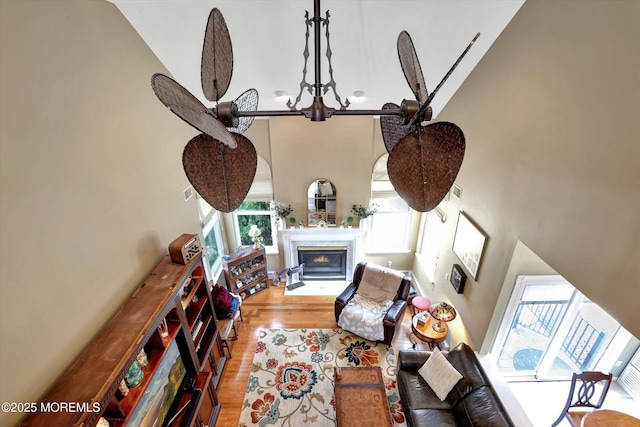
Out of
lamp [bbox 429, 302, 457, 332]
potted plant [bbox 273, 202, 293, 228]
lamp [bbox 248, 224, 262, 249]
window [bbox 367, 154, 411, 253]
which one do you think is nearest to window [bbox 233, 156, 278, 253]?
potted plant [bbox 273, 202, 293, 228]

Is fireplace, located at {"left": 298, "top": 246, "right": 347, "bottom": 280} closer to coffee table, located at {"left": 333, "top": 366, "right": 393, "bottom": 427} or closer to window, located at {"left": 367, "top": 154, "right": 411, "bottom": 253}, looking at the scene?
window, located at {"left": 367, "top": 154, "right": 411, "bottom": 253}

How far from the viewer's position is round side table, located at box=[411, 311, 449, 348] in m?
4.14

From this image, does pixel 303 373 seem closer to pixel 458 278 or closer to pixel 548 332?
pixel 458 278

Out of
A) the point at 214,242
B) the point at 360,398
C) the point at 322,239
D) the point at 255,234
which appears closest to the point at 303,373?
the point at 360,398

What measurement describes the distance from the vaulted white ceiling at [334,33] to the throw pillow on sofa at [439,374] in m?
3.66

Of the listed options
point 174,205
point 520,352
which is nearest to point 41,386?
point 174,205

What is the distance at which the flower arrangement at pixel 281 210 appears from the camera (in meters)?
5.64

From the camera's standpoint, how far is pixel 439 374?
3.56 meters

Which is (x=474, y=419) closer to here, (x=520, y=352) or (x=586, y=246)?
(x=520, y=352)

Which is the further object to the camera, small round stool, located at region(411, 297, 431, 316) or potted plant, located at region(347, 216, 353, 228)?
potted plant, located at region(347, 216, 353, 228)

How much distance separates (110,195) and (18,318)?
3.68 feet

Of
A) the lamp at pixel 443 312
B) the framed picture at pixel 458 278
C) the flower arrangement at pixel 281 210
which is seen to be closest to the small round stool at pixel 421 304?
the lamp at pixel 443 312

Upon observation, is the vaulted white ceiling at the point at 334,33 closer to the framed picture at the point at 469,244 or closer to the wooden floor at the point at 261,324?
the framed picture at the point at 469,244

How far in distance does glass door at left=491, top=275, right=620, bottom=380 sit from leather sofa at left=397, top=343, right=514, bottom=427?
409 millimetres
